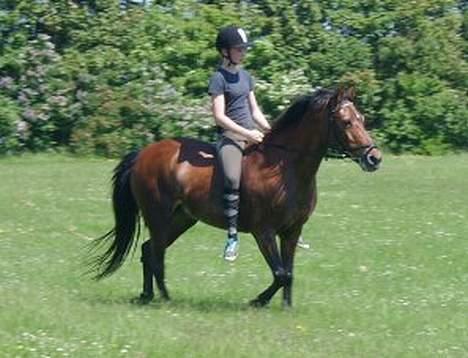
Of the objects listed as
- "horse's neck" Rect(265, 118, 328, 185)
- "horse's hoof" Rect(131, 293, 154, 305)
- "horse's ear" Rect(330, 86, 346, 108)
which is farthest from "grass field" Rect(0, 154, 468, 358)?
"horse's ear" Rect(330, 86, 346, 108)

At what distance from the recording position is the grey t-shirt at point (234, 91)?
39.2 ft

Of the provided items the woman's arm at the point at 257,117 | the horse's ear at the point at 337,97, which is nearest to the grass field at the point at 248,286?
the woman's arm at the point at 257,117

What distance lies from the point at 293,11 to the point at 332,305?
22.4 meters

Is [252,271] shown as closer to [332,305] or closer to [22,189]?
[332,305]

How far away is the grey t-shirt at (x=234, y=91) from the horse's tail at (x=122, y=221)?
4.46 feet

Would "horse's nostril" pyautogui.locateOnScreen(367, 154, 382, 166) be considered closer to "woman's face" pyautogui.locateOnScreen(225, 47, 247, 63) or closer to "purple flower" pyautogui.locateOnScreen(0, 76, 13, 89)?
"woman's face" pyautogui.locateOnScreen(225, 47, 247, 63)

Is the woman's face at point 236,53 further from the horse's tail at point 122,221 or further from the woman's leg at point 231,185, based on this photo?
the horse's tail at point 122,221

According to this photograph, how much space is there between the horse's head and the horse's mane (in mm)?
122

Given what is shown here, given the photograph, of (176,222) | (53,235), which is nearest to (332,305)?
(176,222)

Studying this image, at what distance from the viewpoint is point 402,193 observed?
23.2 meters

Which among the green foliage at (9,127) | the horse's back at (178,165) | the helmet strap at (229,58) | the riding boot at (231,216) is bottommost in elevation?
the green foliage at (9,127)

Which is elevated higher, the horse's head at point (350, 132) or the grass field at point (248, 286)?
the horse's head at point (350, 132)

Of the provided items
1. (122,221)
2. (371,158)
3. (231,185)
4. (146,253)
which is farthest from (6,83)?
(371,158)

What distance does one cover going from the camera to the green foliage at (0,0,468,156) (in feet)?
102
